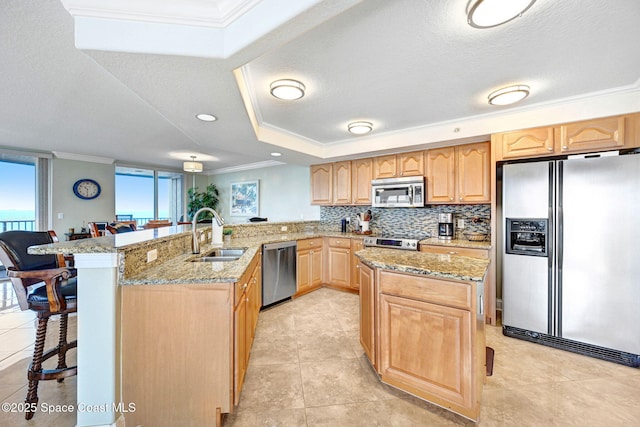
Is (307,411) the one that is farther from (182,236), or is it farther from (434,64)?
(434,64)

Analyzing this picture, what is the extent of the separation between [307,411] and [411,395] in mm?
730

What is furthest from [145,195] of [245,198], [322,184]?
[322,184]

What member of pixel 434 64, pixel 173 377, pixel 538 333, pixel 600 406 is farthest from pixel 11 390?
pixel 538 333

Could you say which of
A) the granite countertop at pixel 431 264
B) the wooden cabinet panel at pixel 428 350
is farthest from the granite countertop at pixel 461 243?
the wooden cabinet panel at pixel 428 350

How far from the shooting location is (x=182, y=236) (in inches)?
93.1

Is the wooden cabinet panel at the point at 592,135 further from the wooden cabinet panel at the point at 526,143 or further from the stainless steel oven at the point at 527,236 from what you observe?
the stainless steel oven at the point at 527,236

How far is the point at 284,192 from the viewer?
5.61m

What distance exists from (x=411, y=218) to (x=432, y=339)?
265 cm

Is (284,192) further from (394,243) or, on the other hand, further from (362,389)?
(362,389)

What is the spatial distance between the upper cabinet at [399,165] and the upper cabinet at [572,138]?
3.20 ft

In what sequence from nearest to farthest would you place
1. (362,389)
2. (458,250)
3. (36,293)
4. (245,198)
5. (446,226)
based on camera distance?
(36,293) < (362,389) < (458,250) < (446,226) < (245,198)

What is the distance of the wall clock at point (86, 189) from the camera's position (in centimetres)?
522

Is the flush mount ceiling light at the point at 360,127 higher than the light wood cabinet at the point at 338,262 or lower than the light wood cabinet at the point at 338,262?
higher

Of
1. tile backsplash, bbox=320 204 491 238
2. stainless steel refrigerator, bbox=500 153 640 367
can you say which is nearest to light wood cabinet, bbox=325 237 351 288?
tile backsplash, bbox=320 204 491 238
